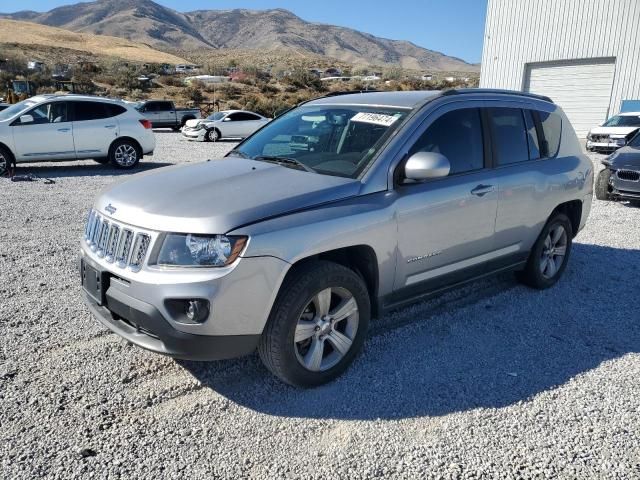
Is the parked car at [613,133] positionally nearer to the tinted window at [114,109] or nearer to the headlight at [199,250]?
the tinted window at [114,109]

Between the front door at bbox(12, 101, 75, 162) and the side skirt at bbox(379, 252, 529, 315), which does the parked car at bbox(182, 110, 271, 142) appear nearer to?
the front door at bbox(12, 101, 75, 162)

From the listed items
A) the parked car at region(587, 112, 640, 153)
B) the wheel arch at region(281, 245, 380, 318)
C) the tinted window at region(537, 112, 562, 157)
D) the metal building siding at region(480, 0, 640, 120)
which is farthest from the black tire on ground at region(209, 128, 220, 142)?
the wheel arch at region(281, 245, 380, 318)

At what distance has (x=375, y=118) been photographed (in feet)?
13.3

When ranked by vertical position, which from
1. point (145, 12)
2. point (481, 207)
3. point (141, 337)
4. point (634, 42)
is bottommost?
point (141, 337)

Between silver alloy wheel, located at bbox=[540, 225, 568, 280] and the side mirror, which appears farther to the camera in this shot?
silver alloy wheel, located at bbox=[540, 225, 568, 280]

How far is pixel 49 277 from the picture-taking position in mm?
5312

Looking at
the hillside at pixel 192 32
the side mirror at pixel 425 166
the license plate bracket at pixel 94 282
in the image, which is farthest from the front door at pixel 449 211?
the hillside at pixel 192 32

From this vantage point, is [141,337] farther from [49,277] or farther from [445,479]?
[49,277]

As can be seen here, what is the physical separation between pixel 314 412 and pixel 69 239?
477cm

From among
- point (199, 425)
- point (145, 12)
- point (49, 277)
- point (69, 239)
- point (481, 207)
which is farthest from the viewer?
point (145, 12)

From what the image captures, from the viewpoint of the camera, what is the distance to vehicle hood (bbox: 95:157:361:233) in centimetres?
303

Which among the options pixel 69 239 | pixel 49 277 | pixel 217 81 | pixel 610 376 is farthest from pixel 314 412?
pixel 217 81

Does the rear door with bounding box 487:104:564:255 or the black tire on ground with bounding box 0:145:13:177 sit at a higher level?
the rear door with bounding box 487:104:564:255

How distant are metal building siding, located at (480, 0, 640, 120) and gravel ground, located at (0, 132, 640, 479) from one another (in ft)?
73.3
